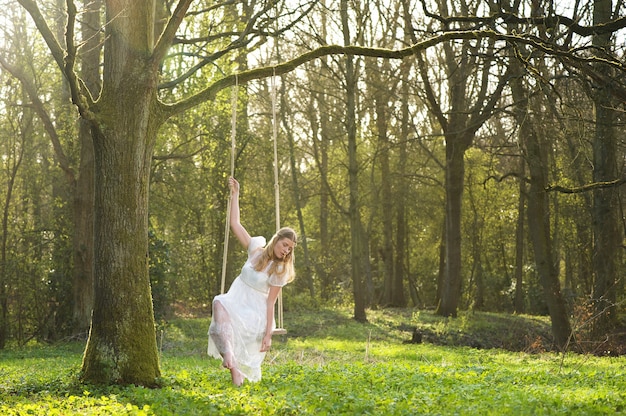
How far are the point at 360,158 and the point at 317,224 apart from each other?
6230 mm

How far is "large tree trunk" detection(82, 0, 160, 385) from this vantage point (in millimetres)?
9539

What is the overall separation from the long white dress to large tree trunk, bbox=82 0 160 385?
1.12m

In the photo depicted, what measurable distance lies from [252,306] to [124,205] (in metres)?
1.99

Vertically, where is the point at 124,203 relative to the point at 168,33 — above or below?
below

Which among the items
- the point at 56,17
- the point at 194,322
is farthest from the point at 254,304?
the point at 194,322

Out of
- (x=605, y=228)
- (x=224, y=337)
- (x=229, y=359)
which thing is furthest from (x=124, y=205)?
(x=605, y=228)

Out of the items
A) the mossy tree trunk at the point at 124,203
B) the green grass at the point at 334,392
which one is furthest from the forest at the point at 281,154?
the green grass at the point at 334,392

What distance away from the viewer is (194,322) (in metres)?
24.9

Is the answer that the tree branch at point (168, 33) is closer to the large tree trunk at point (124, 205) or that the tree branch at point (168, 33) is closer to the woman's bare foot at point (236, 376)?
the large tree trunk at point (124, 205)

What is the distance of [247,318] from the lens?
30.1 ft

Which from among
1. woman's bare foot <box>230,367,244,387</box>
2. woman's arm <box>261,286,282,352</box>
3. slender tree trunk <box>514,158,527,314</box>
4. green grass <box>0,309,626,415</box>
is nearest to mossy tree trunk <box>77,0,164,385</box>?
green grass <box>0,309,626,415</box>

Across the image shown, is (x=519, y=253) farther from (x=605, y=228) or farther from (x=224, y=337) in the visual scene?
(x=224, y=337)

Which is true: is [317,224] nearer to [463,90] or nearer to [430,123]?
[430,123]

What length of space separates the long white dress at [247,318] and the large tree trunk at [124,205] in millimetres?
1118
